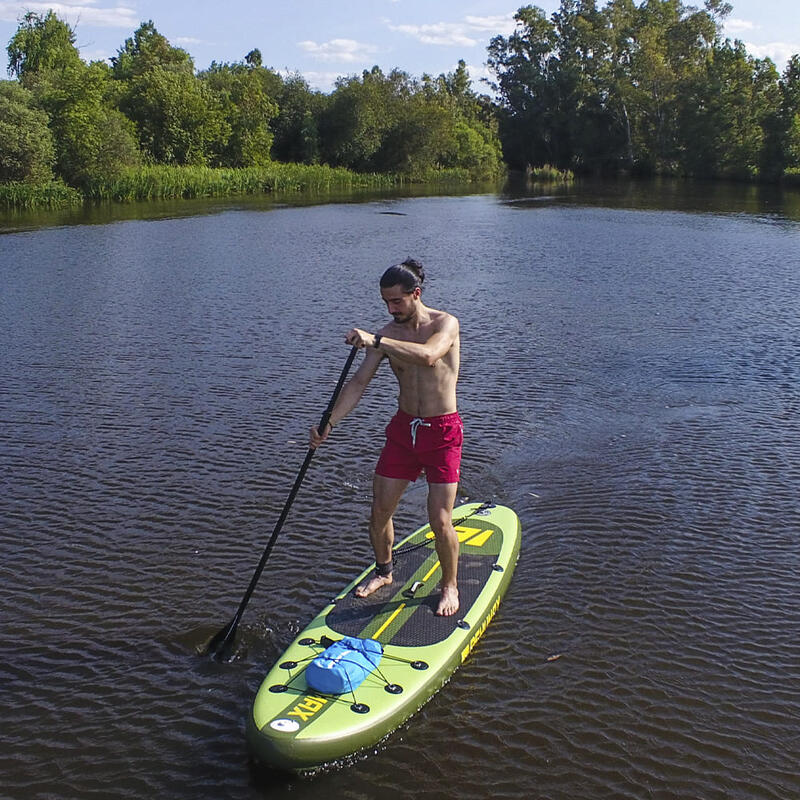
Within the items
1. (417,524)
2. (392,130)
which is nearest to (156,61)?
(392,130)

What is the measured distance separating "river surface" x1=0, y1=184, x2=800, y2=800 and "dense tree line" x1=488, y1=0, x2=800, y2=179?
2482 inches

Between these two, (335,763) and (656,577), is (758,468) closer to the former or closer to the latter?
(656,577)

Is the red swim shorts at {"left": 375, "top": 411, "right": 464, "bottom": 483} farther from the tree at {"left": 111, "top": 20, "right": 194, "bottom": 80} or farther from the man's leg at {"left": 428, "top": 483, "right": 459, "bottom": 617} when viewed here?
the tree at {"left": 111, "top": 20, "right": 194, "bottom": 80}

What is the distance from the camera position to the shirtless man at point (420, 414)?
612 cm

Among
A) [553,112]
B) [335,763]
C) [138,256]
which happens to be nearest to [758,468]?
[335,763]

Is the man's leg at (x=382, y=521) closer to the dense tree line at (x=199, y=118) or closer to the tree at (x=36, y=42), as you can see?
the dense tree line at (x=199, y=118)

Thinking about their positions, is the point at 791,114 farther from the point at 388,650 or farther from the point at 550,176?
the point at 388,650

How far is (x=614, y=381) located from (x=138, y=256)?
17569mm

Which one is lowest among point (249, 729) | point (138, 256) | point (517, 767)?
point (517, 767)

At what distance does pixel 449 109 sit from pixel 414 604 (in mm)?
A: 81900

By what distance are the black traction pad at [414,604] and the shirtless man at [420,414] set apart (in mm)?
103

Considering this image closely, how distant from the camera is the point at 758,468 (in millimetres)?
10109

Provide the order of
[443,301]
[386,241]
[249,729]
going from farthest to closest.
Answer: [386,241]
[443,301]
[249,729]

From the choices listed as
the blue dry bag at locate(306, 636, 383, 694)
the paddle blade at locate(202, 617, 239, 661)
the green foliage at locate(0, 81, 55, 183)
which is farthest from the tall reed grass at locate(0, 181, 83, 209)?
the blue dry bag at locate(306, 636, 383, 694)
